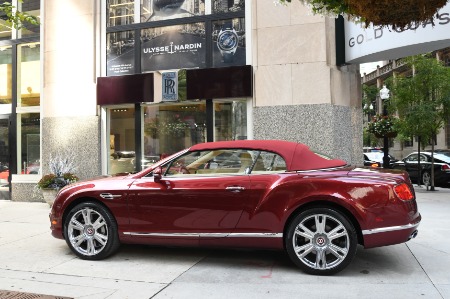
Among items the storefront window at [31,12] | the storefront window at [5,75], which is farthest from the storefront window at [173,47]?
the storefront window at [5,75]

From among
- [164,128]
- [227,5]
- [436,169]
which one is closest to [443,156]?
[436,169]

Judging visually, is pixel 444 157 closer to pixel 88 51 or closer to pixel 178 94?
pixel 178 94

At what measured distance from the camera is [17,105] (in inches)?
466

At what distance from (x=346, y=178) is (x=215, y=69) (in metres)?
5.84

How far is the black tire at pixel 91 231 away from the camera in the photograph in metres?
5.42

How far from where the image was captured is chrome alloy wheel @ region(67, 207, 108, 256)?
5465mm

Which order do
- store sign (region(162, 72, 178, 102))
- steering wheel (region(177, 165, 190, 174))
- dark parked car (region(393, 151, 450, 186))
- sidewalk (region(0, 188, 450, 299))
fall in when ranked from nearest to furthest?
sidewalk (region(0, 188, 450, 299)), steering wheel (region(177, 165, 190, 174)), store sign (region(162, 72, 178, 102)), dark parked car (region(393, 151, 450, 186))

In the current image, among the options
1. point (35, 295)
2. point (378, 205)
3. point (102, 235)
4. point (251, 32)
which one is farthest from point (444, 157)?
point (35, 295)

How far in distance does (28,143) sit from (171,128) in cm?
438

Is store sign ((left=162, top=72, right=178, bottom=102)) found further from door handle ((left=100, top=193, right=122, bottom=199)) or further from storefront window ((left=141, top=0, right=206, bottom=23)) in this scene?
door handle ((left=100, top=193, right=122, bottom=199))

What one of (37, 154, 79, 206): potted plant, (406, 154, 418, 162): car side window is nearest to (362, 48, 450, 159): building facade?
(406, 154, 418, 162): car side window

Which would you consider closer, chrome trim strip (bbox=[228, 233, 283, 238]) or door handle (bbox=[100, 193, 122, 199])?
chrome trim strip (bbox=[228, 233, 283, 238])

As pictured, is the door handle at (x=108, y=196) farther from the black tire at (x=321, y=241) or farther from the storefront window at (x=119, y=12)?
A: the storefront window at (x=119, y=12)

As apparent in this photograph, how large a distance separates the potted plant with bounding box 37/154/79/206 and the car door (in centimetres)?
513
